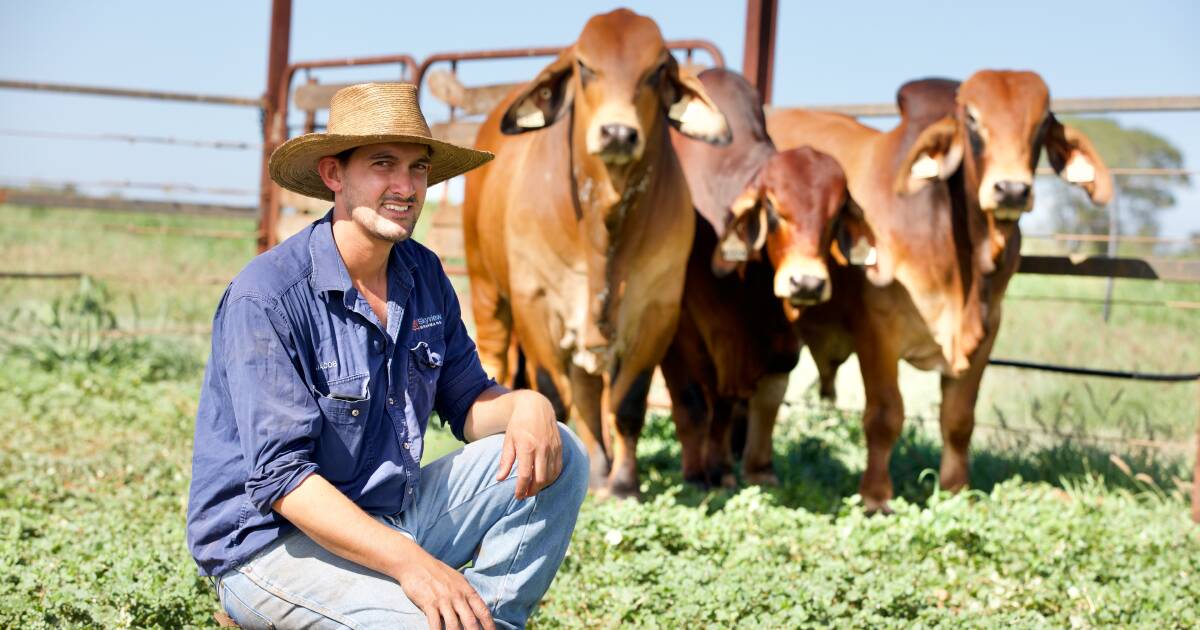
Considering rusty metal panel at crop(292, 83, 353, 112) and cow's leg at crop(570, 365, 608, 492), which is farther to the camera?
rusty metal panel at crop(292, 83, 353, 112)

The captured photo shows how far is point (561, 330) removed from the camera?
5.61 metres

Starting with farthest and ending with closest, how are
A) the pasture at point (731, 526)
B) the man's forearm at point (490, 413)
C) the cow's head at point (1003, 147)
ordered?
the cow's head at point (1003, 147), the pasture at point (731, 526), the man's forearm at point (490, 413)

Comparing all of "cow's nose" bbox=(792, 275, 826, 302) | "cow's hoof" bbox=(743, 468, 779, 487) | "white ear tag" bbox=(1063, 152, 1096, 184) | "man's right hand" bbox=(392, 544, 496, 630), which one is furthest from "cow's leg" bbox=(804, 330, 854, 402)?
"man's right hand" bbox=(392, 544, 496, 630)

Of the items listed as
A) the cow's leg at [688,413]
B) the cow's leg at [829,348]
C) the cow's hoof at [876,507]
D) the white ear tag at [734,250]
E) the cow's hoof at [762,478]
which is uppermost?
the white ear tag at [734,250]

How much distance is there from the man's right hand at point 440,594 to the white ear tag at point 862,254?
3491 millimetres

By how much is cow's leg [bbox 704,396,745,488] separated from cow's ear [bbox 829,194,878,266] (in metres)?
1.00

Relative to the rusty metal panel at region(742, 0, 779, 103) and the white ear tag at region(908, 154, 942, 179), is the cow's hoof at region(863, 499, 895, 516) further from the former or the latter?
the rusty metal panel at region(742, 0, 779, 103)

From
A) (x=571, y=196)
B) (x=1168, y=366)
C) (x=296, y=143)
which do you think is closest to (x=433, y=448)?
(x=571, y=196)

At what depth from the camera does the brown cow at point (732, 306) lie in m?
5.78

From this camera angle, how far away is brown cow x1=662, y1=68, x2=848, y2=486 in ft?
19.0

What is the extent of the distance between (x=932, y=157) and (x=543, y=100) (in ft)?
6.12

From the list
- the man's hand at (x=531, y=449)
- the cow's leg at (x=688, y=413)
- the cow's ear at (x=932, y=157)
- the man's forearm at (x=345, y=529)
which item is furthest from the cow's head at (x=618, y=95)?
the man's forearm at (x=345, y=529)

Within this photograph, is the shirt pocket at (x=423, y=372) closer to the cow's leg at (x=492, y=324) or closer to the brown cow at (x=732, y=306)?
the brown cow at (x=732, y=306)

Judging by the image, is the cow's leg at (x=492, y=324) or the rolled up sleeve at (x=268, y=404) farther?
the cow's leg at (x=492, y=324)
